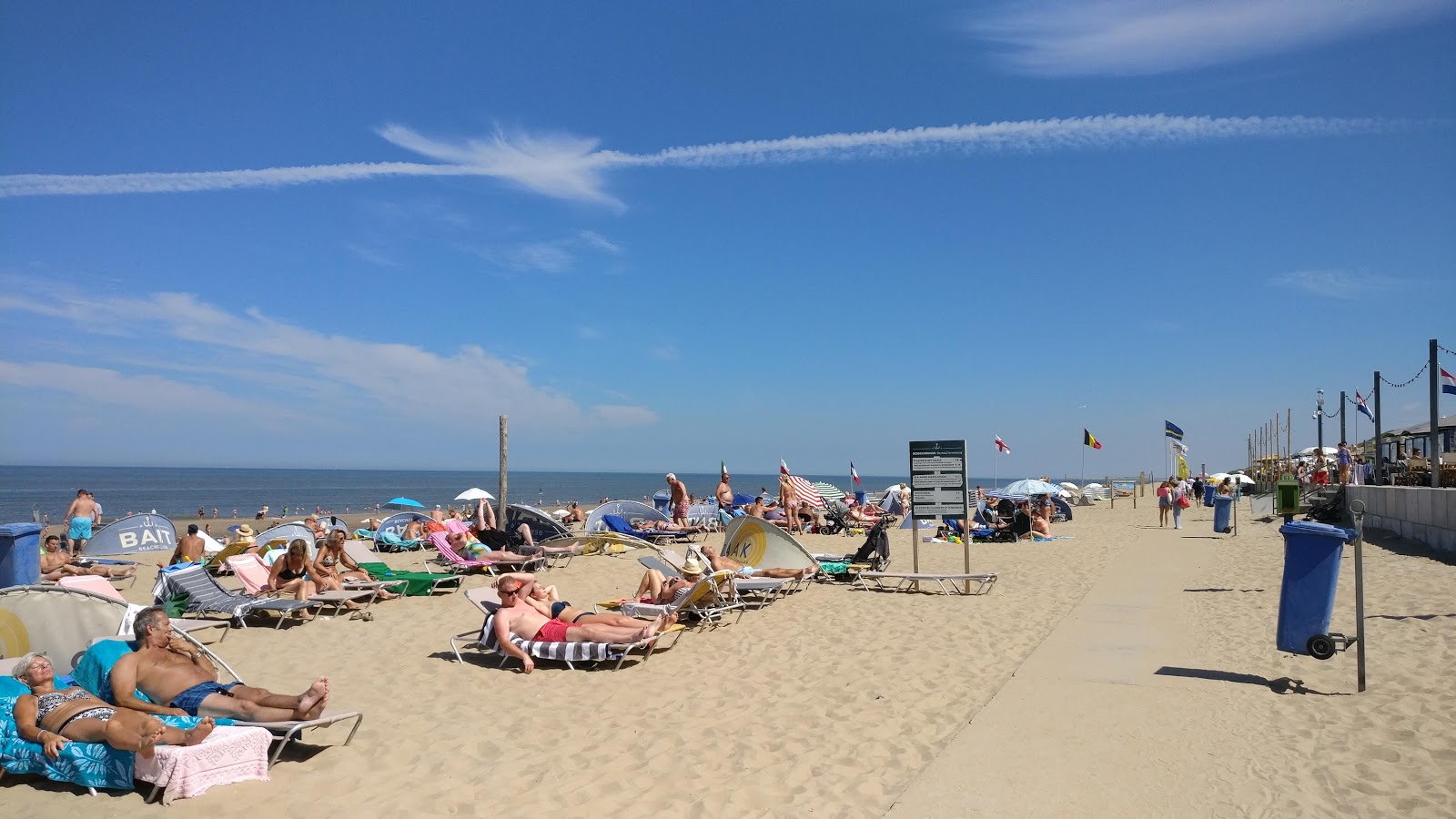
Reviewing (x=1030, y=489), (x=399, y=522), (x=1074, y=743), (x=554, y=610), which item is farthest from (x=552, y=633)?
(x=1030, y=489)

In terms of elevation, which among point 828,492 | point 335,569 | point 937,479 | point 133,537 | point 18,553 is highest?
point 937,479

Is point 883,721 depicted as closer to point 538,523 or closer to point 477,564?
point 477,564

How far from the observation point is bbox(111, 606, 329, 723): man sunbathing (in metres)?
4.62

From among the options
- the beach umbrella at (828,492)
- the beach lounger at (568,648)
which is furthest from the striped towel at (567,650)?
the beach umbrella at (828,492)

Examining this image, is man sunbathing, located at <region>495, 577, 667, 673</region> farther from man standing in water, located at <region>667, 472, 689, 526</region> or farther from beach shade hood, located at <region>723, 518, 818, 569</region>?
man standing in water, located at <region>667, 472, 689, 526</region>

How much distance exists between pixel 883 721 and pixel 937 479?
584 cm

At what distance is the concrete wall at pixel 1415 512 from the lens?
504 inches

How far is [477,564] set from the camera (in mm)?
12898

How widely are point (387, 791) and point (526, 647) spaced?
2.66 metres

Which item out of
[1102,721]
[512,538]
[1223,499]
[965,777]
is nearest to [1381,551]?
[1223,499]

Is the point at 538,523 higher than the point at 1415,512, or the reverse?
the point at 1415,512

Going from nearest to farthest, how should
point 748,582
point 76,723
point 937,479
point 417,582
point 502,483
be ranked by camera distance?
point 76,723
point 748,582
point 417,582
point 937,479
point 502,483

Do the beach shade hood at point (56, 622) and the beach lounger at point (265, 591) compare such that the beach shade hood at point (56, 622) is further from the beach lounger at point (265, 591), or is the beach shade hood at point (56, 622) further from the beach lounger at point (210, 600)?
the beach lounger at point (265, 591)

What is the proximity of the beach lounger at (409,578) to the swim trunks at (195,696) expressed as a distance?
5193 mm
